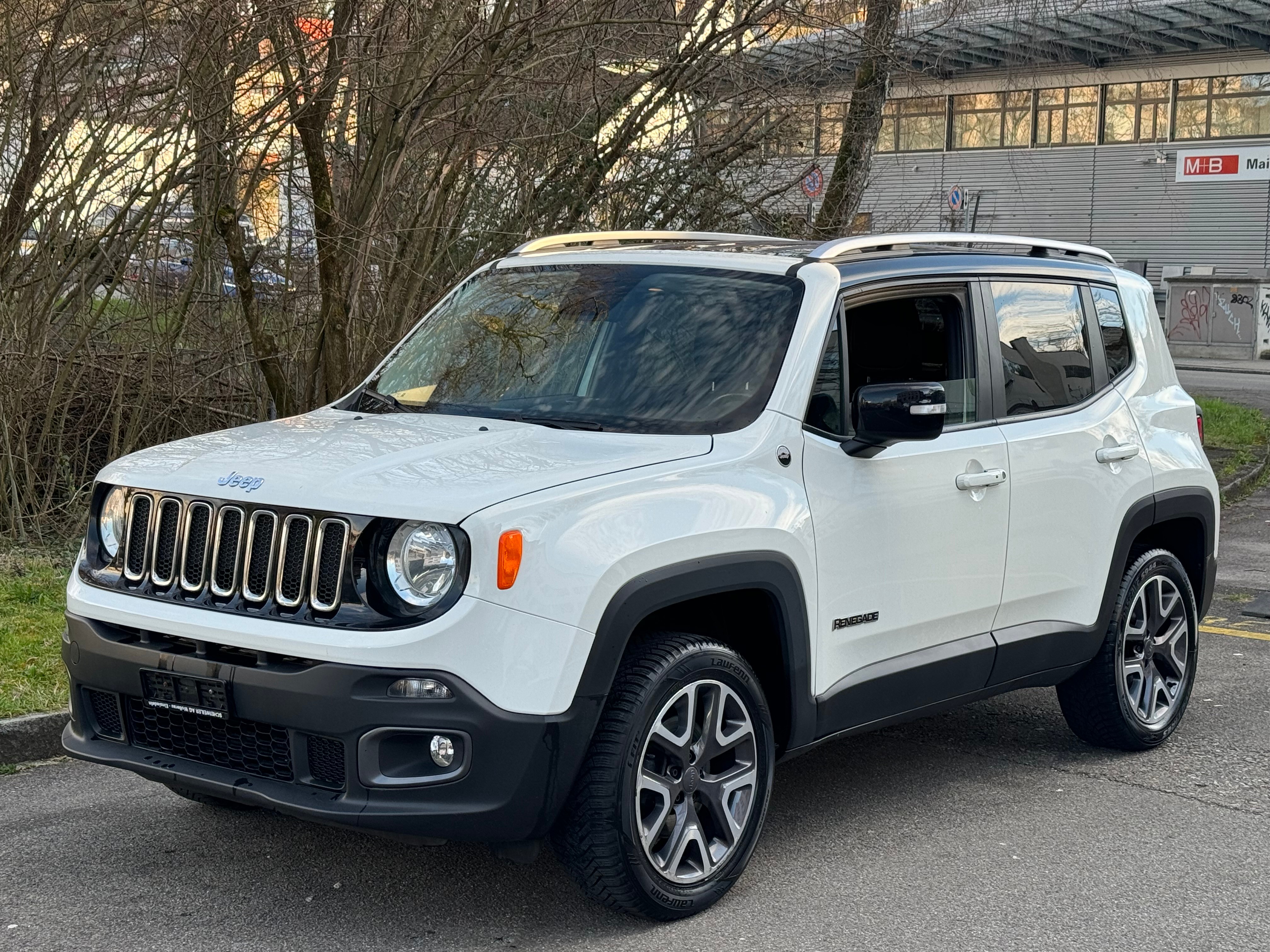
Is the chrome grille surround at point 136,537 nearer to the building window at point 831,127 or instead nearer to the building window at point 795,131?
the building window at point 795,131

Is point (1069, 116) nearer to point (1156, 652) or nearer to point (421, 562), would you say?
point (1156, 652)

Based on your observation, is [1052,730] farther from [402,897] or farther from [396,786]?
[396,786]

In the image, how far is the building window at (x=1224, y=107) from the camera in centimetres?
4025

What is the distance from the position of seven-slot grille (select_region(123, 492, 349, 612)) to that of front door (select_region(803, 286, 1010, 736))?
4.89ft

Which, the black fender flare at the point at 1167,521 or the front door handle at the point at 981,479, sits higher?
the front door handle at the point at 981,479

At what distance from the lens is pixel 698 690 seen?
443cm

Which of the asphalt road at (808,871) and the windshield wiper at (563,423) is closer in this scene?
the asphalt road at (808,871)

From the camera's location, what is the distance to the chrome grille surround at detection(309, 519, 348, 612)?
402 cm

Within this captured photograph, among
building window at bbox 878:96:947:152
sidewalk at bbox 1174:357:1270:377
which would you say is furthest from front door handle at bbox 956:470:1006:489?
building window at bbox 878:96:947:152

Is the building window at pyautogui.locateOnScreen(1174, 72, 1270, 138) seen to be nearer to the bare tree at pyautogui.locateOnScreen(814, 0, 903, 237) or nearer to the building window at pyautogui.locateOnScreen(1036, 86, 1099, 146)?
the building window at pyautogui.locateOnScreen(1036, 86, 1099, 146)

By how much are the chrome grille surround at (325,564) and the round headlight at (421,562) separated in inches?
5.5

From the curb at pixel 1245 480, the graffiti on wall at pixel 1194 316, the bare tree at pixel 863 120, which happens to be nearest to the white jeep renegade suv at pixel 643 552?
the bare tree at pixel 863 120

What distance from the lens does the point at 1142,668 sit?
20.4ft

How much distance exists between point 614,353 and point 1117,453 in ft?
6.80
